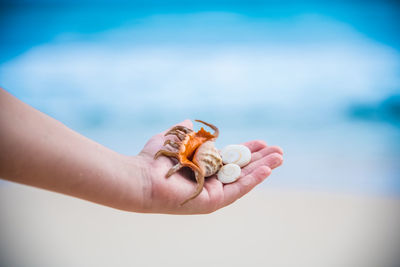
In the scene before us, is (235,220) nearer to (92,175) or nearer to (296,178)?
(296,178)

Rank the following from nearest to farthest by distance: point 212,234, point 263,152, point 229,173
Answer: point 229,173, point 263,152, point 212,234

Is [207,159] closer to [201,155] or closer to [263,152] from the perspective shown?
[201,155]

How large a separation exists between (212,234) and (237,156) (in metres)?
1.43

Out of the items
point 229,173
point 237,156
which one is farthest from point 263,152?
point 229,173

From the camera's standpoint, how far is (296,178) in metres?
4.88

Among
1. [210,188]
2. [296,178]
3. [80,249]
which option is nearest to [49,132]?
[210,188]

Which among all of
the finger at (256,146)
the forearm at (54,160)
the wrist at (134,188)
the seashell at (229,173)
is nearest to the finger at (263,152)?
the finger at (256,146)

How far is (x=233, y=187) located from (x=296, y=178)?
321 cm

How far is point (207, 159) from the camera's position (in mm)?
2115

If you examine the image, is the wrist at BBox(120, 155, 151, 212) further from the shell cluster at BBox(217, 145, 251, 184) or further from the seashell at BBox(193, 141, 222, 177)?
the shell cluster at BBox(217, 145, 251, 184)

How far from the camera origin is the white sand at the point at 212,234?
3080 mm

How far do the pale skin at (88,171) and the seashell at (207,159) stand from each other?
11cm

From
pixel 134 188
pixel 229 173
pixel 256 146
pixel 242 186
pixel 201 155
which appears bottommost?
pixel 134 188

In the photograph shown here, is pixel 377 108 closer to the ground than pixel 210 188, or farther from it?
farther from it
